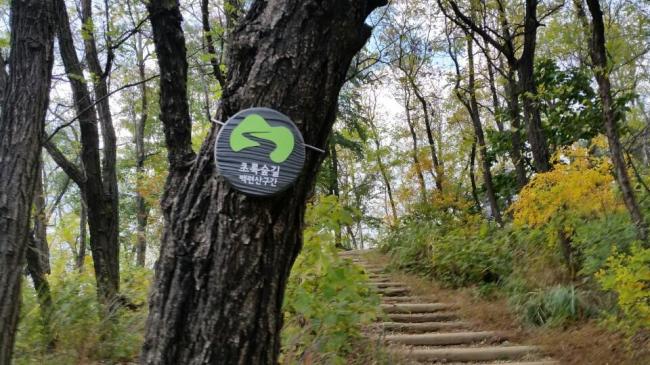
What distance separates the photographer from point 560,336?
206 inches

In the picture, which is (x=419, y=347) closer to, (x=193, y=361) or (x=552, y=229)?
(x=552, y=229)

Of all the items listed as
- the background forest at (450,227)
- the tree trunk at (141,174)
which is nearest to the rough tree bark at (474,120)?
the background forest at (450,227)

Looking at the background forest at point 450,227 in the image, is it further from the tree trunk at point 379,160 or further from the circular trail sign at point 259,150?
the tree trunk at point 379,160

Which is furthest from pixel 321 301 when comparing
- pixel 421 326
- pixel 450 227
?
pixel 450 227

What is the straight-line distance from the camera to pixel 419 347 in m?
5.41

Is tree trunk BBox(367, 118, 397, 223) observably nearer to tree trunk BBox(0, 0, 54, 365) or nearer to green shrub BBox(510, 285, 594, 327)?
green shrub BBox(510, 285, 594, 327)

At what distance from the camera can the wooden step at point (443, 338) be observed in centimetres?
551

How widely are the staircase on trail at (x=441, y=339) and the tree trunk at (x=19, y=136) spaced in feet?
8.97

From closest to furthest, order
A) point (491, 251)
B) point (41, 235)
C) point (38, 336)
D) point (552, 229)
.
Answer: point (38, 336)
point (552, 229)
point (491, 251)
point (41, 235)

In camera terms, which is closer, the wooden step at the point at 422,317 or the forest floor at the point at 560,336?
the forest floor at the point at 560,336

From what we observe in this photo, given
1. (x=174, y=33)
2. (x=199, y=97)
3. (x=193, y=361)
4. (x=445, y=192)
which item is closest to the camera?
(x=193, y=361)

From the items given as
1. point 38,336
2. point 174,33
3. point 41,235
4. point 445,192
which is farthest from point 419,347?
point 445,192

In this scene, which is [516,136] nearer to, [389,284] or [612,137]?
[389,284]

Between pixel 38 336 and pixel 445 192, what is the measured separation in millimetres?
11811
